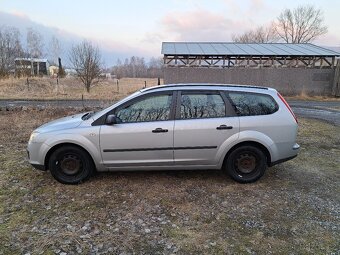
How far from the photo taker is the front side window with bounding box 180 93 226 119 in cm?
440

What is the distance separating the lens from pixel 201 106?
444 centimetres

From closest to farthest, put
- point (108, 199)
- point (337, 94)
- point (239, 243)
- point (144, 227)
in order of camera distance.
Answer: point (239, 243)
point (144, 227)
point (108, 199)
point (337, 94)

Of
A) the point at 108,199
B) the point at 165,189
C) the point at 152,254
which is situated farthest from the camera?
the point at 165,189

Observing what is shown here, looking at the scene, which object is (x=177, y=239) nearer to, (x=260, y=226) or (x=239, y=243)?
(x=239, y=243)

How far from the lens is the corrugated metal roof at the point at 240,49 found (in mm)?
21562

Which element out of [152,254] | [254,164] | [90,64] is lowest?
[152,254]

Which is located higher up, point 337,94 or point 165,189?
point 337,94

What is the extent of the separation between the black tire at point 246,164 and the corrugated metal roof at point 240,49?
17.6 m

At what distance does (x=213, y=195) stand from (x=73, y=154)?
2.40m

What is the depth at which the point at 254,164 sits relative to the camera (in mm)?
4543

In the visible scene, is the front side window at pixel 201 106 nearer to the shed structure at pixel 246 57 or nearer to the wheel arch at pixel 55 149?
the wheel arch at pixel 55 149

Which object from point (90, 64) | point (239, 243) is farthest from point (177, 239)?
point (90, 64)

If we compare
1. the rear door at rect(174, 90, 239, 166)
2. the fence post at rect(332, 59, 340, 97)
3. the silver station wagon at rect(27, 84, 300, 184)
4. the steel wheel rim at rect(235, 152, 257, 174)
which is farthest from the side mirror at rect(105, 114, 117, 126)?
the fence post at rect(332, 59, 340, 97)

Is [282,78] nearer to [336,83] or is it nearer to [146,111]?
[336,83]
